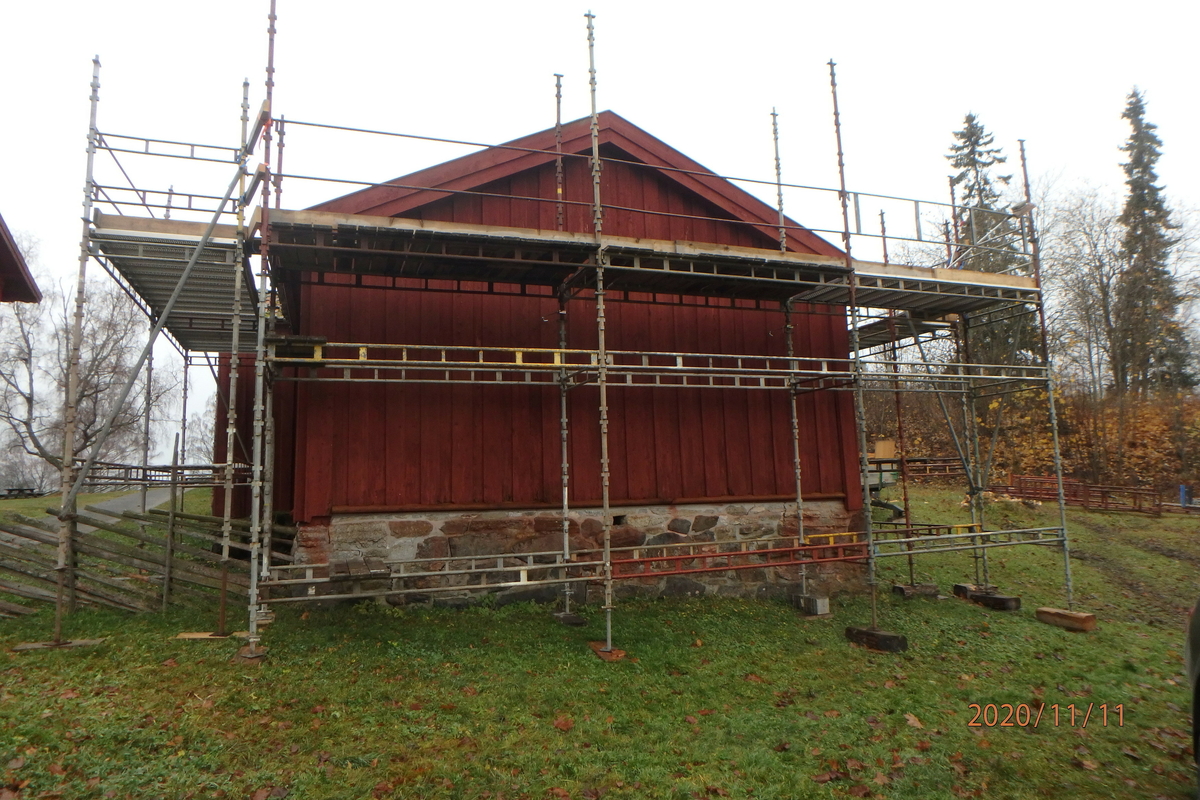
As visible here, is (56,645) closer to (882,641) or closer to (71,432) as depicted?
(71,432)

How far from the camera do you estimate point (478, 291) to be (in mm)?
9555

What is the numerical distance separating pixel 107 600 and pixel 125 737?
12.5ft

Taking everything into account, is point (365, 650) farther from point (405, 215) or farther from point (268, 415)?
point (405, 215)

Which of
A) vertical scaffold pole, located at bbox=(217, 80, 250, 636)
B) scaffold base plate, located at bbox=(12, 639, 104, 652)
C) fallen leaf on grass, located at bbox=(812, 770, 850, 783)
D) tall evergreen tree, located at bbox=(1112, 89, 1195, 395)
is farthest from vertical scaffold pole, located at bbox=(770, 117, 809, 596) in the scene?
tall evergreen tree, located at bbox=(1112, 89, 1195, 395)

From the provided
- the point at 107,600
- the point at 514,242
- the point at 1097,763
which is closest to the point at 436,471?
the point at 514,242

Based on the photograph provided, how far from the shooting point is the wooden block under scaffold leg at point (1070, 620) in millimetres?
9438

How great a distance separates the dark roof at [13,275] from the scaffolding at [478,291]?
62 cm

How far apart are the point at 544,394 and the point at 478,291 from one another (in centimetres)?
183

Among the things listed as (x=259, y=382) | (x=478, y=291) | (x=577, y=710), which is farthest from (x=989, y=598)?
(x=259, y=382)

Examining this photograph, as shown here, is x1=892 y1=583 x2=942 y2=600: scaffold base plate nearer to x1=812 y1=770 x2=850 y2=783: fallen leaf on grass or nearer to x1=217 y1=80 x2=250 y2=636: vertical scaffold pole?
x1=812 y1=770 x2=850 y2=783: fallen leaf on grass

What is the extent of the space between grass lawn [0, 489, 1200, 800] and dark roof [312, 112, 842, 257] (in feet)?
19.0

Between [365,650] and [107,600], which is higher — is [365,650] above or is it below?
below

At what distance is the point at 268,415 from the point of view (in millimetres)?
8242

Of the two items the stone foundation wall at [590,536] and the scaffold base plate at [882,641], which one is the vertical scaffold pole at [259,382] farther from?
the scaffold base plate at [882,641]
